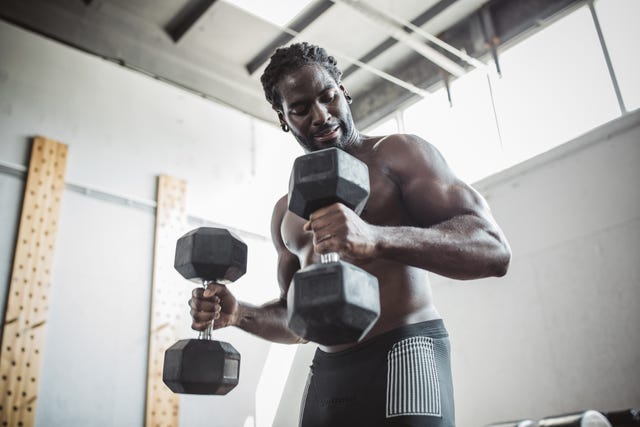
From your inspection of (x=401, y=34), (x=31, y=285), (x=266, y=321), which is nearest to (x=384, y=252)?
(x=266, y=321)

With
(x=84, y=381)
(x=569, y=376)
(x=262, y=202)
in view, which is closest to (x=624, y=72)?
(x=569, y=376)

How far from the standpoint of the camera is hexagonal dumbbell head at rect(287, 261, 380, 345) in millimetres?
927

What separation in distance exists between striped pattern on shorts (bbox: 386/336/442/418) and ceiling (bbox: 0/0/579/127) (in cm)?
401

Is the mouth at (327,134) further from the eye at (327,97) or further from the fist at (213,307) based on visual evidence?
the fist at (213,307)

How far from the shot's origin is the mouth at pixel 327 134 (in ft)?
5.03

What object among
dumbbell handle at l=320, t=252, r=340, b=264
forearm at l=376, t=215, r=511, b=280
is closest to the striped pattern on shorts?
forearm at l=376, t=215, r=511, b=280

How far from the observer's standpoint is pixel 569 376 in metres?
3.74

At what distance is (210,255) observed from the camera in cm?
156

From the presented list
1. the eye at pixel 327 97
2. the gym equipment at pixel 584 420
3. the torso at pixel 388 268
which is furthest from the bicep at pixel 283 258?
the gym equipment at pixel 584 420

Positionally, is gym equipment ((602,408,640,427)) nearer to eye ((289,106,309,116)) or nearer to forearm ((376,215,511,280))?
forearm ((376,215,511,280))

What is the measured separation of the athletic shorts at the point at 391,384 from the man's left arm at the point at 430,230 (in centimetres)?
19

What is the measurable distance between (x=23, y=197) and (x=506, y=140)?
4102 millimetres

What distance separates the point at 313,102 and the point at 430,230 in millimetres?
605

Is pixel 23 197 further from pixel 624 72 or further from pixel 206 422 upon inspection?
pixel 624 72
